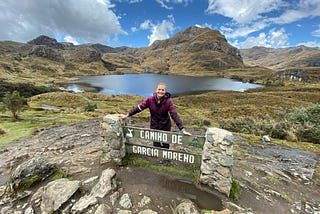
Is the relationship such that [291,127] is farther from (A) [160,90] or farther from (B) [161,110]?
(A) [160,90]

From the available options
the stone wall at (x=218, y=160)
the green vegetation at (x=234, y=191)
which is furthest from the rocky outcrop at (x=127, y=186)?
the green vegetation at (x=234, y=191)

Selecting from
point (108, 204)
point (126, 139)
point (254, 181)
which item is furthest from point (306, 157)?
point (108, 204)

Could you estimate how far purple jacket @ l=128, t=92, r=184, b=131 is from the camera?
22.0 ft

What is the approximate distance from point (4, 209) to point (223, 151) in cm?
678

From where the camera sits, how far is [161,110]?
22.5 feet

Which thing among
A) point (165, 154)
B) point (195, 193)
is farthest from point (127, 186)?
point (195, 193)

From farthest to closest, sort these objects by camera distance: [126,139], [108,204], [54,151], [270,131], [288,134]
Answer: [270,131] → [288,134] → [54,151] → [126,139] → [108,204]

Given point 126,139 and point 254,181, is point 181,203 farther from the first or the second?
point 254,181

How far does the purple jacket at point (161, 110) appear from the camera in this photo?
671cm

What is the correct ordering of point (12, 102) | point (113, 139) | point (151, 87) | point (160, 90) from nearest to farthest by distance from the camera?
point (160, 90) < point (113, 139) < point (12, 102) < point (151, 87)

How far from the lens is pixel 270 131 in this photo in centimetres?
1535

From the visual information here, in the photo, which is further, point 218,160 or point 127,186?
point 127,186

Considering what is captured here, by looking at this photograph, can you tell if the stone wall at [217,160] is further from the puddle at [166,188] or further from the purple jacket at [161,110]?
the purple jacket at [161,110]

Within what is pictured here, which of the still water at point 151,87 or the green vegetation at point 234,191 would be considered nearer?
the green vegetation at point 234,191
